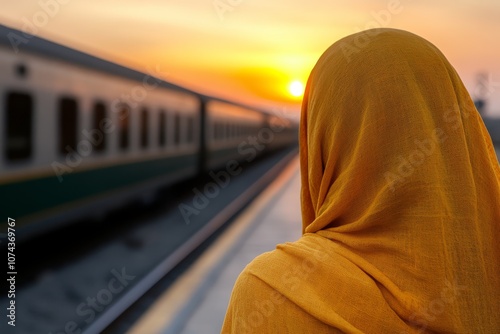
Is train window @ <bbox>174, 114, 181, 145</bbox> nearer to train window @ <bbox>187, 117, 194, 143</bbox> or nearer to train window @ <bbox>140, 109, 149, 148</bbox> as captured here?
train window @ <bbox>187, 117, 194, 143</bbox>

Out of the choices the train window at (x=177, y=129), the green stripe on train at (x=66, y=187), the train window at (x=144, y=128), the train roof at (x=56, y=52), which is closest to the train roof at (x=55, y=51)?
the train roof at (x=56, y=52)

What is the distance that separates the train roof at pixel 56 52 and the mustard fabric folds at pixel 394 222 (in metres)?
5.20

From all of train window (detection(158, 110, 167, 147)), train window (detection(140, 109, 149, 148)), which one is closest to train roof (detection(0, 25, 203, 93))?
train window (detection(140, 109, 149, 148))

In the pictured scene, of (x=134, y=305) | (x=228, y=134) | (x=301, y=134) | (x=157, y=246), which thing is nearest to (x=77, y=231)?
(x=157, y=246)

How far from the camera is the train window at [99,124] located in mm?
8609

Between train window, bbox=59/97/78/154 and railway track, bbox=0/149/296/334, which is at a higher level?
train window, bbox=59/97/78/154

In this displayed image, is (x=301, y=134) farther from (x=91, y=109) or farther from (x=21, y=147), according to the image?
(x=91, y=109)

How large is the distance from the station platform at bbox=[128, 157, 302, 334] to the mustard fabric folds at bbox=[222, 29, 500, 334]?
10.8 ft

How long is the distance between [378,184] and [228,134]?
19.9 meters

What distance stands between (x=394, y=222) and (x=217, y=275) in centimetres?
490

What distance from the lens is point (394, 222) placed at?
1236 mm

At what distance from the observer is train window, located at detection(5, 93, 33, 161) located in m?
6.22

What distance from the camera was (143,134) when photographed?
11.0 m

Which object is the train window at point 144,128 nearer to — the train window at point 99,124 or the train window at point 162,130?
the train window at point 162,130
